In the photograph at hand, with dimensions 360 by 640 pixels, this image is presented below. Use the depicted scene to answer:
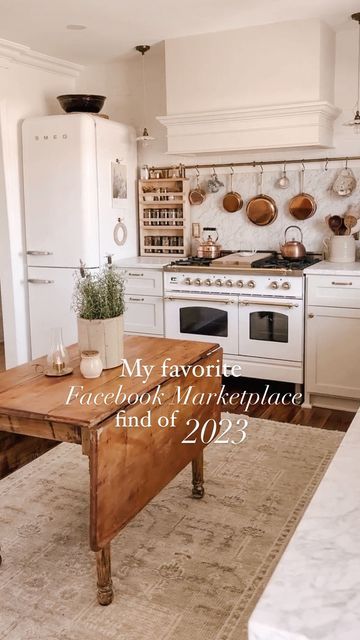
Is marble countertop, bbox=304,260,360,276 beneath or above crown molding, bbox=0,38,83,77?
beneath

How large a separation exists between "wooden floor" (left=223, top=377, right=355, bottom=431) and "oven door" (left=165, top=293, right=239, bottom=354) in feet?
1.23

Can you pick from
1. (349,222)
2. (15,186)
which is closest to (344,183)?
(349,222)

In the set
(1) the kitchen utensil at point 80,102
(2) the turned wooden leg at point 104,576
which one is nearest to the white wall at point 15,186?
(1) the kitchen utensil at point 80,102

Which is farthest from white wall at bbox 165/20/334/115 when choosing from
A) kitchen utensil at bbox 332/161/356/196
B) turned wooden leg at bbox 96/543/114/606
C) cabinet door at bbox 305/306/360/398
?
turned wooden leg at bbox 96/543/114/606

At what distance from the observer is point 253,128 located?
4.24 meters

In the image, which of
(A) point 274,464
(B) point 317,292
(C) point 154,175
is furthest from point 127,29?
(A) point 274,464

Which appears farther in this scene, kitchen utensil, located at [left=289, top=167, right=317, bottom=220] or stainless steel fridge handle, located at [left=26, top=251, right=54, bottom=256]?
stainless steel fridge handle, located at [left=26, top=251, right=54, bottom=256]

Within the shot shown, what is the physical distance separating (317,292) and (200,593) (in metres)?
2.23

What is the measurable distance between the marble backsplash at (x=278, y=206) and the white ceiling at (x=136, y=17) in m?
1.04

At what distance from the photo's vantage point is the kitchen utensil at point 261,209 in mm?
4703

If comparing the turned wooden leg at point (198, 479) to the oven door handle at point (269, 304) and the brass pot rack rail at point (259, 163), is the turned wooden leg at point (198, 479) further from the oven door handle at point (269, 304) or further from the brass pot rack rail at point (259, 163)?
the brass pot rack rail at point (259, 163)

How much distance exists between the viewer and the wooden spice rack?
16.4ft

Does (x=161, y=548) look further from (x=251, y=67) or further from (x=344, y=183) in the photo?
(x=251, y=67)

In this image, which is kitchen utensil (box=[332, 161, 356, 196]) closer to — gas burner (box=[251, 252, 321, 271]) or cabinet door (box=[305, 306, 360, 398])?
gas burner (box=[251, 252, 321, 271])
